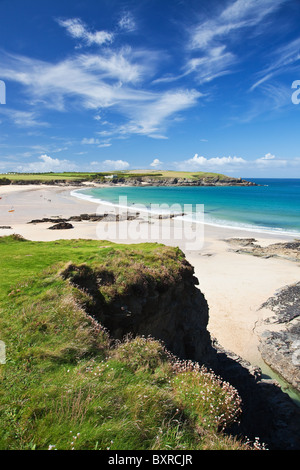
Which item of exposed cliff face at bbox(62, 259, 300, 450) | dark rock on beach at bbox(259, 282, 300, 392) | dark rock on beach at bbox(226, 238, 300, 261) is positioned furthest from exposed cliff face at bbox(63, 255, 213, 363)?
dark rock on beach at bbox(226, 238, 300, 261)

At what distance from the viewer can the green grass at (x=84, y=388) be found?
400cm

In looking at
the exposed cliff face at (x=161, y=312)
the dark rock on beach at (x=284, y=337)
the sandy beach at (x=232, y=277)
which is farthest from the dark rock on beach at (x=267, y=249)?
the exposed cliff face at (x=161, y=312)

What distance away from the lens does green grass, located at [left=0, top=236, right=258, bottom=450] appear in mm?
3996

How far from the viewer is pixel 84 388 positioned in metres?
4.62

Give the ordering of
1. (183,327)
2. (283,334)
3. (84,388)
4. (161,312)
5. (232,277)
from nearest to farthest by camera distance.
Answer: (84,388)
(161,312)
(183,327)
(283,334)
(232,277)

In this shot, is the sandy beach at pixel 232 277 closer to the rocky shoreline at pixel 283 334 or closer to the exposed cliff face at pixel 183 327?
the rocky shoreline at pixel 283 334

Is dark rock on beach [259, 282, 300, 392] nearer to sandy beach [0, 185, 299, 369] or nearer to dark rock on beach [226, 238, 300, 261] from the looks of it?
sandy beach [0, 185, 299, 369]

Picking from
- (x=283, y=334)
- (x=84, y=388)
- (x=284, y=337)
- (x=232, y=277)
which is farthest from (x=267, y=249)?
(x=84, y=388)

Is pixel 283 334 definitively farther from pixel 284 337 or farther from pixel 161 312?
pixel 161 312

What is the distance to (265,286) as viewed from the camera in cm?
1995

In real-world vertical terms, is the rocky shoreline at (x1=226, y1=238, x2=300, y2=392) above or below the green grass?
below

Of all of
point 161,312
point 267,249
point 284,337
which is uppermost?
point 161,312
